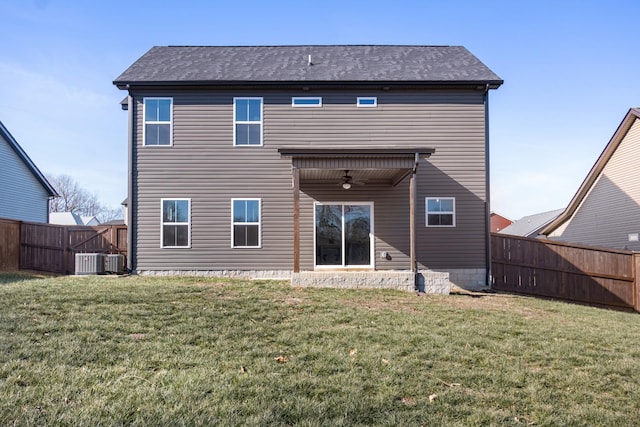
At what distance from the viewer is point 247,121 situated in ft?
41.3

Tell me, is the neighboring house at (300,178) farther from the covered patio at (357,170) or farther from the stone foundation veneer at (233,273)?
the covered patio at (357,170)

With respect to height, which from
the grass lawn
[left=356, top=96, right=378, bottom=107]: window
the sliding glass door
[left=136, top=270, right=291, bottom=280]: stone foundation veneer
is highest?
[left=356, top=96, right=378, bottom=107]: window

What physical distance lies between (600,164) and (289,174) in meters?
12.7

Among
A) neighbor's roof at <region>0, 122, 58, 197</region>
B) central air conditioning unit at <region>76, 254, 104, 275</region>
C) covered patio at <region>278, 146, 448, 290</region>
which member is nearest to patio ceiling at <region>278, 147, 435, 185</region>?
covered patio at <region>278, 146, 448, 290</region>

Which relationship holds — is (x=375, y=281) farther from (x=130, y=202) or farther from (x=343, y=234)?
(x=130, y=202)

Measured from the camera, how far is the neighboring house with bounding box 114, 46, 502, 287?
40.4 feet

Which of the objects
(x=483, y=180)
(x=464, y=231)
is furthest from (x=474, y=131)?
(x=464, y=231)

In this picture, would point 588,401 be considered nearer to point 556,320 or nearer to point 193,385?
point 193,385

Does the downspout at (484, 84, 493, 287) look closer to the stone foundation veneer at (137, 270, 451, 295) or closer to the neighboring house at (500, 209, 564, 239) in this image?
the stone foundation veneer at (137, 270, 451, 295)

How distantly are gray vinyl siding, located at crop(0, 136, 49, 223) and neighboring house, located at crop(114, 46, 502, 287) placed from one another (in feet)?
33.8

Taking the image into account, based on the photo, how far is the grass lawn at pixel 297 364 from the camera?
3.42 meters

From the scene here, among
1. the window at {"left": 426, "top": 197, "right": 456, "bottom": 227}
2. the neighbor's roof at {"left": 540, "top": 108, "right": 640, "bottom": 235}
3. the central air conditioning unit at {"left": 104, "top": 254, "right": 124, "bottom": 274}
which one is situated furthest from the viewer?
the neighbor's roof at {"left": 540, "top": 108, "right": 640, "bottom": 235}

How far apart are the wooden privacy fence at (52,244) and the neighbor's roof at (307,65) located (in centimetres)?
479

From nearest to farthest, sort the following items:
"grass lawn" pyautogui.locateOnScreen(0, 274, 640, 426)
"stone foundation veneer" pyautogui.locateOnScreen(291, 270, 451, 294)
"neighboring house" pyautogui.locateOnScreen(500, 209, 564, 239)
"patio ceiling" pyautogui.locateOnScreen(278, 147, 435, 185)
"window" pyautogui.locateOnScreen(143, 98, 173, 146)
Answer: "grass lawn" pyautogui.locateOnScreen(0, 274, 640, 426), "stone foundation veneer" pyautogui.locateOnScreen(291, 270, 451, 294), "patio ceiling" pyautogui.locateOnScreen(278, 147, 435, 185), "window" pyautogui.locateOnScreen(143, 98, 173, 146), "neighboring house" pyautogui.locateOnScreen(500, 209, 564, 239)
